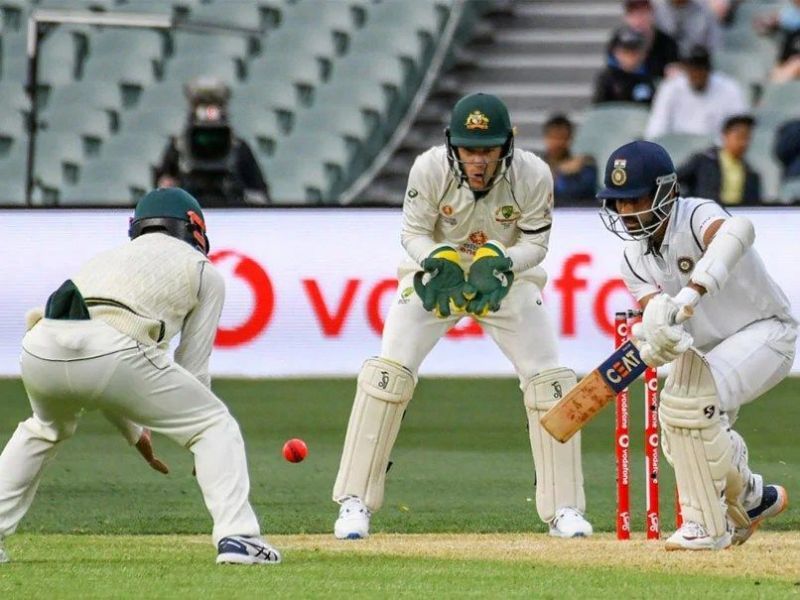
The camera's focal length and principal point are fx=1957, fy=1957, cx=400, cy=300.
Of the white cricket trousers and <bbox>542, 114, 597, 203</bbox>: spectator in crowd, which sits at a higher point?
the white cricket trousers

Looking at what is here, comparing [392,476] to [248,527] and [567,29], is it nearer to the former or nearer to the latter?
[248,527]

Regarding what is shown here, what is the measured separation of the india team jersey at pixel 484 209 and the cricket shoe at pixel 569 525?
1064 millimetres

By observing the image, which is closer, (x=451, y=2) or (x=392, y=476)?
(x=392, y=476)

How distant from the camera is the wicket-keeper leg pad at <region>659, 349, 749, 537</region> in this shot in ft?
24.3

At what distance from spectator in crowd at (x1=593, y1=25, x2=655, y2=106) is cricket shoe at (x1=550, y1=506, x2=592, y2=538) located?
8327 millimetres

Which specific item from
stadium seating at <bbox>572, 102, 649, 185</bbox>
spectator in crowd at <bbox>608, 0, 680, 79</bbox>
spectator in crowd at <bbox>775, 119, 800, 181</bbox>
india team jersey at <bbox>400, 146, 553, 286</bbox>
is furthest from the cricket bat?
spectator in crowd at <bbox>608, 0, 680, 79</bbox>

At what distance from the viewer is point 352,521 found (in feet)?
27.5

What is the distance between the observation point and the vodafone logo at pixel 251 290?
47.0 feet

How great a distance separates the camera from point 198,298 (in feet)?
23.4

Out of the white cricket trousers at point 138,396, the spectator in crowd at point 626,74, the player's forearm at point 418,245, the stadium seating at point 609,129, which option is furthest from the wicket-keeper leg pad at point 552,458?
the spectator in crowd at point 626,74

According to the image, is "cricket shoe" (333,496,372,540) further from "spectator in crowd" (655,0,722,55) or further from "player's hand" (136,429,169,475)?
"spectator in crowd" (655,0,722,55)

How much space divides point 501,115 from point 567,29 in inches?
451

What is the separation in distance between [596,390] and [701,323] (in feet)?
1.83

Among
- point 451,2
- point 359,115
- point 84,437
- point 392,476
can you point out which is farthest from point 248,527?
point 451,2
